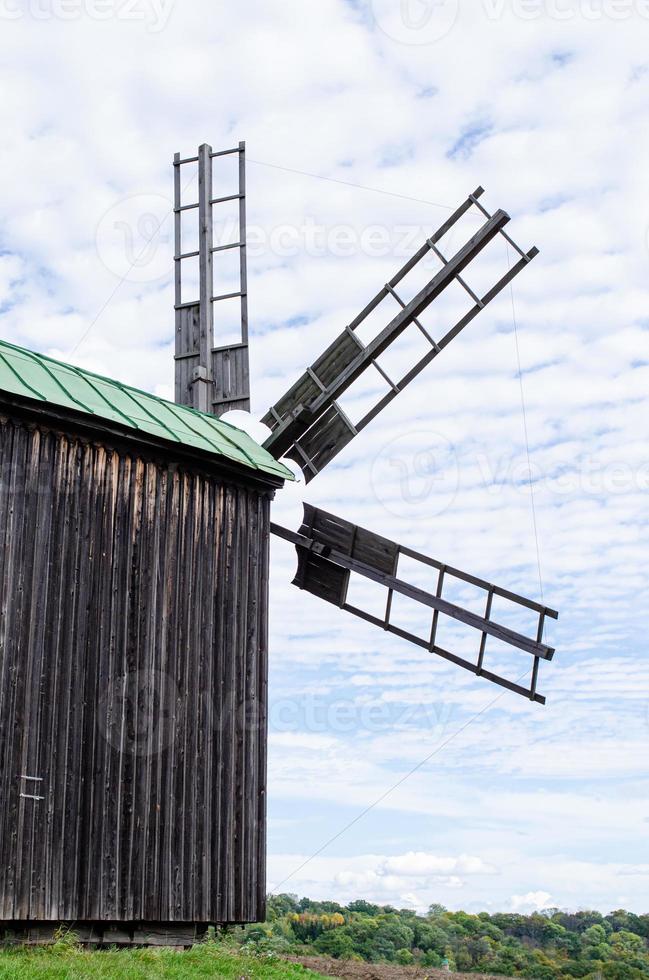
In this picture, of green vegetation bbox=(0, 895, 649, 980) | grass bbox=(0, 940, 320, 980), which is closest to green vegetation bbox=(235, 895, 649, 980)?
green vegetation bbox=(0, 895, 649, 980)

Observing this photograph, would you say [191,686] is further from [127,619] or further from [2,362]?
[2,362]

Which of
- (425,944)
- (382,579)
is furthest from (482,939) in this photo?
(382,579)

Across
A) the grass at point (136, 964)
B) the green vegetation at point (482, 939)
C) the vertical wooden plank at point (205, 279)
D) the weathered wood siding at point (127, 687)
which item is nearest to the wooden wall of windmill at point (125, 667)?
the weathered wood siding at point (127, 687)

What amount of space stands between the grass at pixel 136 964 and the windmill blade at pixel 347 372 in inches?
252

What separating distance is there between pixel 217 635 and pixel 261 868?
2.84m

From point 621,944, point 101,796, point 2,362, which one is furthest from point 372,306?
point 621,944

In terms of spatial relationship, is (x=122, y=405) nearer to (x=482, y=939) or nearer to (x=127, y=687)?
(x=127, y=687)

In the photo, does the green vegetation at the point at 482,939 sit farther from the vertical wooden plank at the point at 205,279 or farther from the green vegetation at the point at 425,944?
the vertical wooden plank at the point at 205,279

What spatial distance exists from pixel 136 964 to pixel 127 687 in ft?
9.21

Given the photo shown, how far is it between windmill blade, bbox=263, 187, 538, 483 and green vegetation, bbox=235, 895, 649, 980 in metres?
9.78

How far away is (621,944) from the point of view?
28297 mm

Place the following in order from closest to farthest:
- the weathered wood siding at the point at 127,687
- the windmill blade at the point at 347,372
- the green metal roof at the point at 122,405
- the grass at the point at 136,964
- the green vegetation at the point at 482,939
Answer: the grass at the point at 136,964 < the weathered wood siding at the point at 127,687 < the green metal roof at the point at 122,405 < the windmill blade at the point at 347,372 < the green vegetation at the point at 482,939

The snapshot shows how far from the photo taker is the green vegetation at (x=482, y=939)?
73.0ft

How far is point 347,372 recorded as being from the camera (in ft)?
49.5
